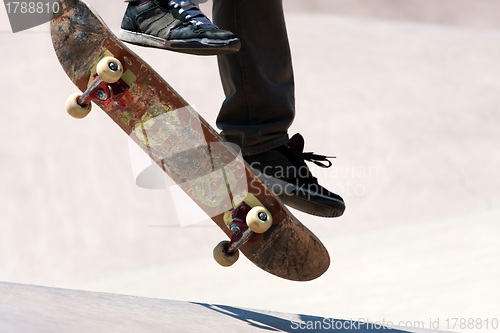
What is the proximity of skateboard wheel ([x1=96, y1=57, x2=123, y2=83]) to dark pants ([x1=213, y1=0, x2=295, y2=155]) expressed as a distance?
0.67ft

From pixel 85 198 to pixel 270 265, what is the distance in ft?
8.50

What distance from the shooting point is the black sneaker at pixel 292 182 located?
4.35ft

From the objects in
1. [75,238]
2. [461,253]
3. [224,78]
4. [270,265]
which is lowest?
[75,238]

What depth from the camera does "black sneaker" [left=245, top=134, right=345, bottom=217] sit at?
4.35ft

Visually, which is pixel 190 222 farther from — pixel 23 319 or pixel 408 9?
pixel 408 9

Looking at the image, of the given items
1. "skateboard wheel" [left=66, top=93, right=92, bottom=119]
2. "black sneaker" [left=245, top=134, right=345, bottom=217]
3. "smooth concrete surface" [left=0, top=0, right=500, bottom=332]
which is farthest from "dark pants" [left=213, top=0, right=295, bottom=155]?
"smooth concrete surface" [left=0, top=0, right=500, bottom=332]

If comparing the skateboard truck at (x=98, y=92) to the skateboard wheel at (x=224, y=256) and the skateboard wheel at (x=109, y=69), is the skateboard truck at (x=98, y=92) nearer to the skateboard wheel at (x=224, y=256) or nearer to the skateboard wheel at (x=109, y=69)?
the skateboard wheel at (x=109, y=69)

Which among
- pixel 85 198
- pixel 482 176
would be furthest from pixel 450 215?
pixel 85 198

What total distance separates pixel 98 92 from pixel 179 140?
17 cm

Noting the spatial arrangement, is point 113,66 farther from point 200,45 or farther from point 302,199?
point 302,199

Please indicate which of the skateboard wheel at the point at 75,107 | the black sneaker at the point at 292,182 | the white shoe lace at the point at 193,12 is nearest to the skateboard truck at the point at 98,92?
the skateboard wheel at the point at 75,107

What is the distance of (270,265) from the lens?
1320 mm

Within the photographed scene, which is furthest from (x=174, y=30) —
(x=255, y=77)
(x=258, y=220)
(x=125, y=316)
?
(x=125, y=316)

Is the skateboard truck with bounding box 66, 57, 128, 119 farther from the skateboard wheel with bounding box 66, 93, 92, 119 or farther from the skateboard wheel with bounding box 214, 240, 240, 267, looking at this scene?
the skateboard wheel with bounding box 214, 240, 240, 267
